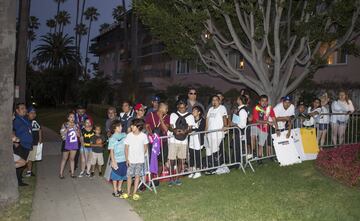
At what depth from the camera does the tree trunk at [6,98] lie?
289 inches

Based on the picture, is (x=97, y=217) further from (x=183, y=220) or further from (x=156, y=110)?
(x=156, y=110)

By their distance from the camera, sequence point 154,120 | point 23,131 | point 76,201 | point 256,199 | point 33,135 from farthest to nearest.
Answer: point 33,135 → point 154,120 → point 23,131 → point 76,201 → point 256,199

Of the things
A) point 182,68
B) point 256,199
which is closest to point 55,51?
point 182,68

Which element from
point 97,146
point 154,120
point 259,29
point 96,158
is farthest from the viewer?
point 259,29

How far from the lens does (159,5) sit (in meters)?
15.0

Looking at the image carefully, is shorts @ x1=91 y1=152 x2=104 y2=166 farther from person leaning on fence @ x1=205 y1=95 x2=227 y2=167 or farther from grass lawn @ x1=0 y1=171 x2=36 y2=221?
person leaning on fence @ x1=205 y1=95 x2=227 y2=167

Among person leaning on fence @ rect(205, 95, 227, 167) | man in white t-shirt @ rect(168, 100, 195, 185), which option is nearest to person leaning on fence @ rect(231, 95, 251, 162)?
person leaning on fence @ rect(205, 95, 227, 167)

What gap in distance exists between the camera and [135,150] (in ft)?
25.6

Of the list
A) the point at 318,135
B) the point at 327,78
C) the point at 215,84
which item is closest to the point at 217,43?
the point at 318,135

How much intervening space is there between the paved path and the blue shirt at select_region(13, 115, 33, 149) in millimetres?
936

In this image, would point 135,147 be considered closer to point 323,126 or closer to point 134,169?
point 134,169

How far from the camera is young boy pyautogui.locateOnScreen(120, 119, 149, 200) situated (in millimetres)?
7797

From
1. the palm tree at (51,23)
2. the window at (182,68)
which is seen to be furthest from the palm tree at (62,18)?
the window at (182,68)

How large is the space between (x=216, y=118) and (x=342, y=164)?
282cm
